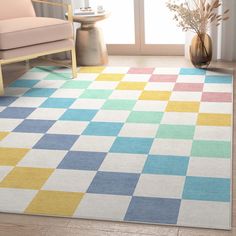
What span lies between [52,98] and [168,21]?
5.25 ft

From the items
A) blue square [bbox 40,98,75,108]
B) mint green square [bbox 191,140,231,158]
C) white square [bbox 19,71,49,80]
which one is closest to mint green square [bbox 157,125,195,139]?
mint green square [bbox 191,140,231,158]

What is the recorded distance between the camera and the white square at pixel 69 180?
9.20 feet

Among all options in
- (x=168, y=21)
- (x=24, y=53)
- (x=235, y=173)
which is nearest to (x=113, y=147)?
(x=235, y=173)

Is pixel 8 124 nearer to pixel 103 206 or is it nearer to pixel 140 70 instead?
pixel 103 206

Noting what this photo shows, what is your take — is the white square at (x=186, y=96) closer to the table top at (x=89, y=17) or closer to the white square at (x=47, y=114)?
the white square at (x=47, y=114)

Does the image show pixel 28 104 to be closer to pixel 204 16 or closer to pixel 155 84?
pixel 155 84

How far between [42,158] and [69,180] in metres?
0.35

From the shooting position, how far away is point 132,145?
3.29 metres

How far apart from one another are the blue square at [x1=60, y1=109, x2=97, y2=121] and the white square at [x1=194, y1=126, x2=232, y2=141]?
78 cm

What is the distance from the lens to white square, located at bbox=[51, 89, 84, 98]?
4254mm

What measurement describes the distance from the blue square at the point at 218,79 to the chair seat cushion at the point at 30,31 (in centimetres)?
121

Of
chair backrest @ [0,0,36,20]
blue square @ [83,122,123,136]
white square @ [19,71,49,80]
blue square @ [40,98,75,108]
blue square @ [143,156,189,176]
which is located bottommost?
blue square @ [143,156,189,176]

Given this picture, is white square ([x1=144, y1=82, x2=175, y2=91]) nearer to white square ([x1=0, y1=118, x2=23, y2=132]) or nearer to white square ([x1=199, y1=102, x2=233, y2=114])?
white square ([x1=199, y1=102, x2=233, y2=114])

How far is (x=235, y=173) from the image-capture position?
114 inches
